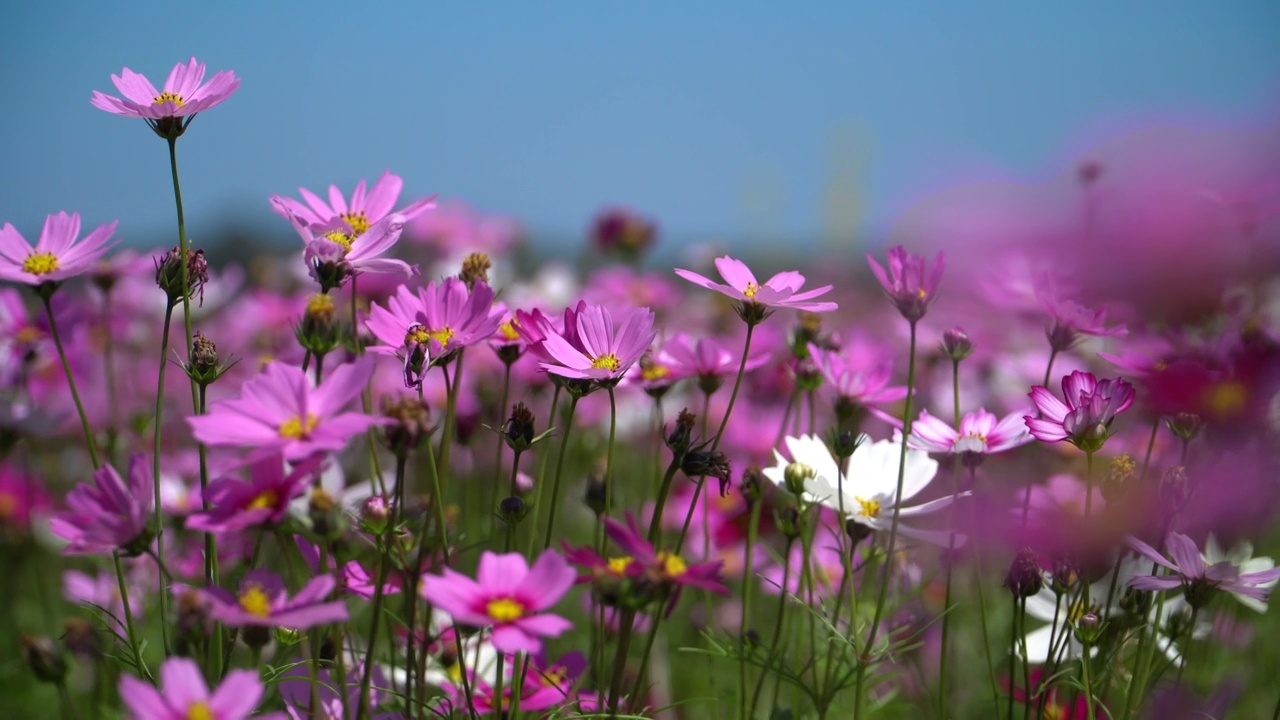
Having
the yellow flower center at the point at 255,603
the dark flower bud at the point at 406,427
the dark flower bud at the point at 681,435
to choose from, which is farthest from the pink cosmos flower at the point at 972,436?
the yellow flower center at the point at 255,603

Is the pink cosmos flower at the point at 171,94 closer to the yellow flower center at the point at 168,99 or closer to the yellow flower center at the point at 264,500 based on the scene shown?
the yellow flower center at the point at 168,99

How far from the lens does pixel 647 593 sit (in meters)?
0.64

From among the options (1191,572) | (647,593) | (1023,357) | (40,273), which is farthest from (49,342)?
(1023,357)

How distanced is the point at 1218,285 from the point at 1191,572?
17.6 inches

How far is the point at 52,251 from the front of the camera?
89cm

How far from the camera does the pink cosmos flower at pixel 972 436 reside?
0.88 m

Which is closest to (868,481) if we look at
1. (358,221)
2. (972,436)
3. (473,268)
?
(972,436)

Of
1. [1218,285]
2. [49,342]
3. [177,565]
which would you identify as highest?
[1218,285]

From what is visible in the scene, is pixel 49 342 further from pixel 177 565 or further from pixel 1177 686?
pixel 1177 686

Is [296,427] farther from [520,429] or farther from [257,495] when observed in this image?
[520,429]

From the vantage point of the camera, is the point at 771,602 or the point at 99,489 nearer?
the point at 99,489

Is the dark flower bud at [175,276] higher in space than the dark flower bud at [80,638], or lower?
higher

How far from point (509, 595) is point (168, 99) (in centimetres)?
55

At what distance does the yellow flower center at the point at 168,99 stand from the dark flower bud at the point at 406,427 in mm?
400
